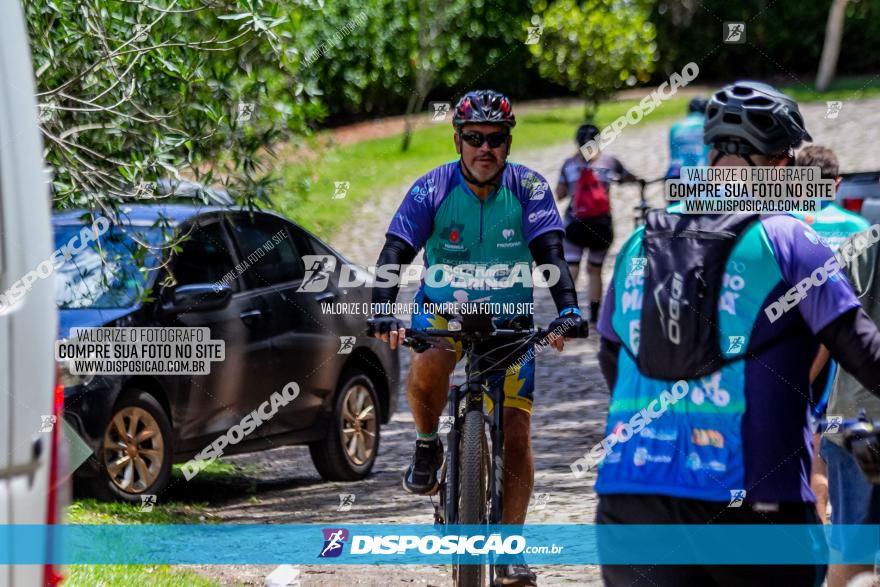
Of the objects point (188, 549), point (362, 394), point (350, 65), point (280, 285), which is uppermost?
point (350, 65)

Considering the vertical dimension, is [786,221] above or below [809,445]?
above

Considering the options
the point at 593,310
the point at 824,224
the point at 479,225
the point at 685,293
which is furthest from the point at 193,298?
the point at 593,310

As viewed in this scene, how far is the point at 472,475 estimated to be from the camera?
5.75 metres

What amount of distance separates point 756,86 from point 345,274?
6.08m

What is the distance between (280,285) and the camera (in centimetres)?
951

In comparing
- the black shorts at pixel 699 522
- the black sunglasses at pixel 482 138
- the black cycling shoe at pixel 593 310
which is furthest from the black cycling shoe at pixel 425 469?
the black cycling shoe at pixel 593 310

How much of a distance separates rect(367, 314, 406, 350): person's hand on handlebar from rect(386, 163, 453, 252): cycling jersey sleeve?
0.58m

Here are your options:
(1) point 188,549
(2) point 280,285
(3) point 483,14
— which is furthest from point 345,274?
(3) point 483,14

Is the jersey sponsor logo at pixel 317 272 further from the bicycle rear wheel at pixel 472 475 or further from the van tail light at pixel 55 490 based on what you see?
the van tail light at pixel 55 490

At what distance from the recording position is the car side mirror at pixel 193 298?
867 cm

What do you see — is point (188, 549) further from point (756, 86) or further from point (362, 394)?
point (756, 86)

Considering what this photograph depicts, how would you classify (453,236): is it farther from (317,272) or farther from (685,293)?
(317,272)

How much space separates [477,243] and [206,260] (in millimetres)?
3133

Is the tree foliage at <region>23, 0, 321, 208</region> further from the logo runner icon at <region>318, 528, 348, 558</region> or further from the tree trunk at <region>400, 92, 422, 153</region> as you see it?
the tree trunk at <region>400, 92, 422, 153</region>
